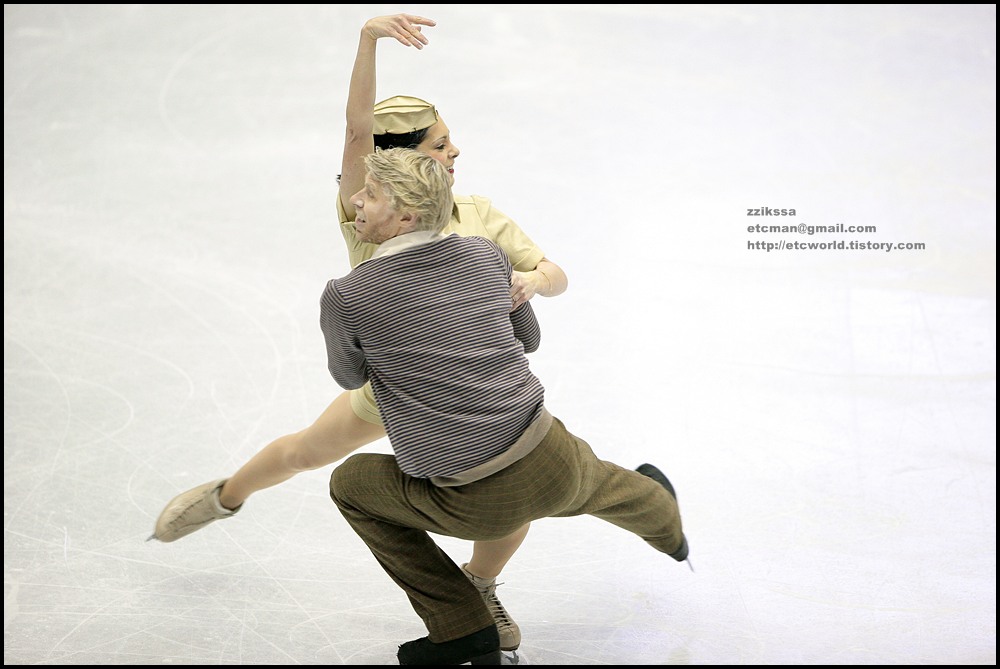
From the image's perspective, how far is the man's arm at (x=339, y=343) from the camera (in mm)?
2090

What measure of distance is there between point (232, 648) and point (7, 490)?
3.68ft

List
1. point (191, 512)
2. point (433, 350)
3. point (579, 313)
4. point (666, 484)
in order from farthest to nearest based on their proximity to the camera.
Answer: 1. point (579, 313)
2. point (191, 512)
3. point (666, 484)
4. point (433, 350)

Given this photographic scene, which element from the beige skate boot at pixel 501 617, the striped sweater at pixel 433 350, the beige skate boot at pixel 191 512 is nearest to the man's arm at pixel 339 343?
the striped sweater at pixel 433 350

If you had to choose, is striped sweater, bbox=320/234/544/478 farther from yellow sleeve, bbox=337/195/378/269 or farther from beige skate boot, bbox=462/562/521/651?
beige skate boot, bbox=462/562/521/651

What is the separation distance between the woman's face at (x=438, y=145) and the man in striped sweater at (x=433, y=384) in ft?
1.04

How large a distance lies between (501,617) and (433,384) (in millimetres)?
804

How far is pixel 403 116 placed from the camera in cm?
247

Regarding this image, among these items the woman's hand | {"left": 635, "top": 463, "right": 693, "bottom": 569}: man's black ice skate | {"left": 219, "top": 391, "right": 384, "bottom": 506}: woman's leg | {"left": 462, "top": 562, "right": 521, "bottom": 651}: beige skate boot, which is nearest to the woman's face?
the woman's hand

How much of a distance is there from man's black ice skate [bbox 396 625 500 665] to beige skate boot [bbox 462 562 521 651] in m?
0.23

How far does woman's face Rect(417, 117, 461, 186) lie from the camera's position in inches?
98.4

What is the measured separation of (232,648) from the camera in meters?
2.62

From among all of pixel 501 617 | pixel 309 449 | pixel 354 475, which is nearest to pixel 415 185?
pixel 354 475

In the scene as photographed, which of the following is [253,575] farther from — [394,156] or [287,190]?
[287,190]

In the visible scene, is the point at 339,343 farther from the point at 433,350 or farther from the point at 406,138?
the point at 406,138
